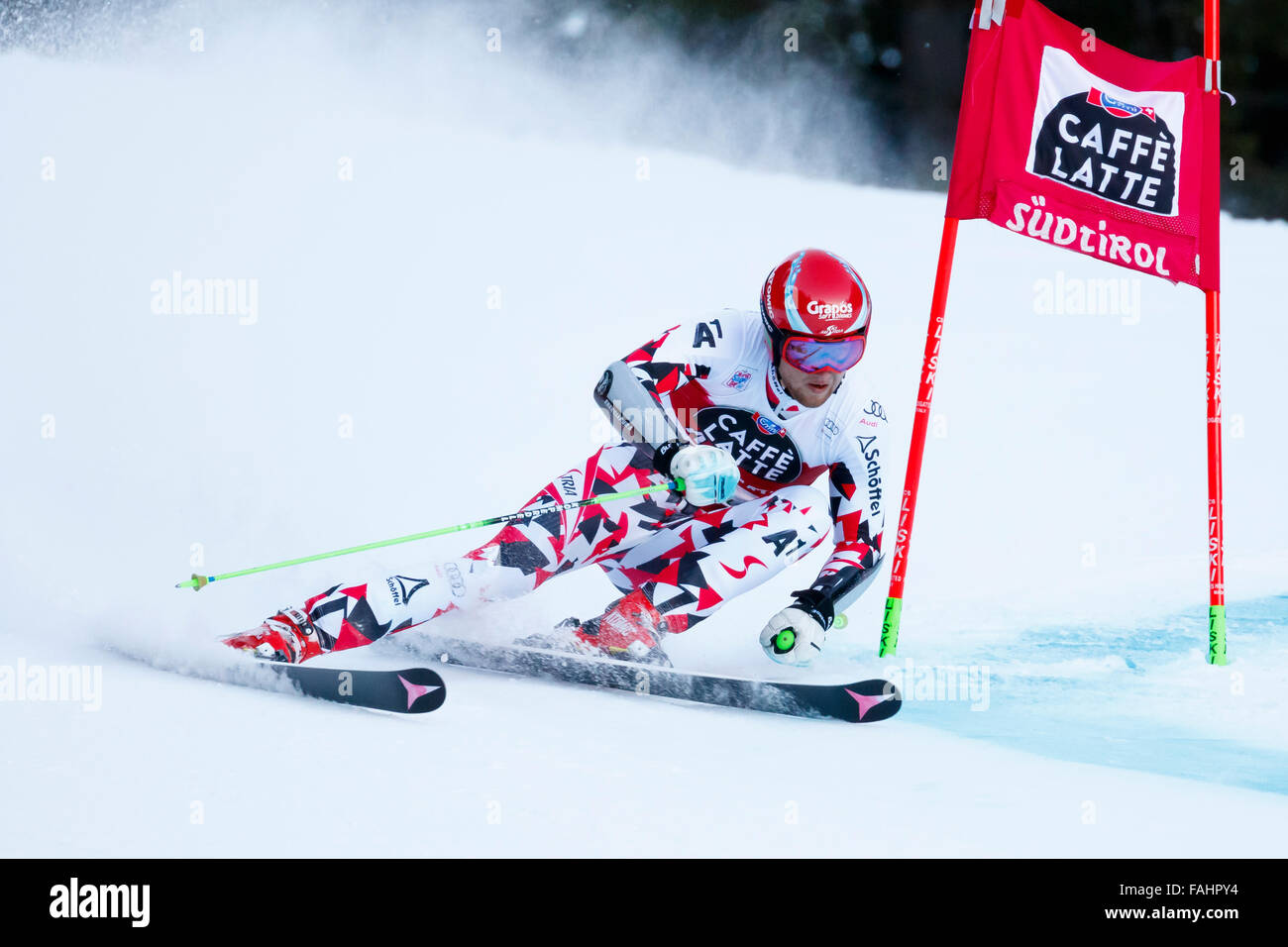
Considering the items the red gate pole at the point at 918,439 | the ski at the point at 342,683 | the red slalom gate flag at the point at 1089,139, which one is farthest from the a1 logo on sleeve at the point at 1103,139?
A: the ski at the point at 342,683

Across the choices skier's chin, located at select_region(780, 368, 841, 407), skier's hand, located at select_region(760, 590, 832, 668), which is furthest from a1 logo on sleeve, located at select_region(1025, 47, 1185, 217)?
skier's hand, located at select_region(760, 590, 832, 668)

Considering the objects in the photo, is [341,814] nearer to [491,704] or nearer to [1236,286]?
[491,704]

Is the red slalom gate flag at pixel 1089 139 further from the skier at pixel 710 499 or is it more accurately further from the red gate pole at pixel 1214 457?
the skier at pixel 710 499

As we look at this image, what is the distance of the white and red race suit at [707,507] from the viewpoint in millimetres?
3500

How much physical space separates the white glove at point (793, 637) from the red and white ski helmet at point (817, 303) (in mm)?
702

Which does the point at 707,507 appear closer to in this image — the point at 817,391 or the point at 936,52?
the point at 817,391

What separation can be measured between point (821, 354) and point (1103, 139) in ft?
4.01

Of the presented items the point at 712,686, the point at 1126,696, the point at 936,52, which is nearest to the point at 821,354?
the point at 712,686

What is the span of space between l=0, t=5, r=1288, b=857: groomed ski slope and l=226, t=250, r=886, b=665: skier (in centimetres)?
27

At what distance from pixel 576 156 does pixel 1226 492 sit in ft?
19.7

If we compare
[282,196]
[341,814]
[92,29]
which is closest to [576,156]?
A: [282,196]

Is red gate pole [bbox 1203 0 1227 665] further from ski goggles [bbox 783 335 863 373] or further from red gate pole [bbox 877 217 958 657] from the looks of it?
ski goggles [bbox 783 335 863 373]

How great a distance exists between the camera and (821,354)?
3.43m

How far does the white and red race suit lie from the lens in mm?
3500
